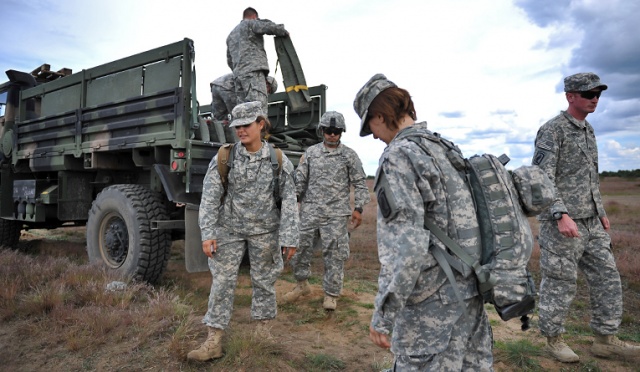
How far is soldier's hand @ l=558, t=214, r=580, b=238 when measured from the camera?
10.1ft

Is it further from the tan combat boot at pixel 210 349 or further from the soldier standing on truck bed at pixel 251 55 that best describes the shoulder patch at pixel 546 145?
the soldier standing on truck bed at pixel 251 55

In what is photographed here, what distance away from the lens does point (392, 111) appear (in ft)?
6.32

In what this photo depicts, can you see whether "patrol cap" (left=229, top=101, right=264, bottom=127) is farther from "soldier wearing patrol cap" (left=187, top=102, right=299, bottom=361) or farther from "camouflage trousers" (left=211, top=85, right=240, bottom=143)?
"camouflage trousers" (left=211, top=85, right=240, bottom=143)


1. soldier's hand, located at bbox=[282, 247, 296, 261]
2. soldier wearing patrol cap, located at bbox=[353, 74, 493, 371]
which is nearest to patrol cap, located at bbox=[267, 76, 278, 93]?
soldier's hand, located at bbox=[282, 247, 296, 261]

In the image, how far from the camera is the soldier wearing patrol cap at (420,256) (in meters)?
1.71

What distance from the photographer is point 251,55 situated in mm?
5312

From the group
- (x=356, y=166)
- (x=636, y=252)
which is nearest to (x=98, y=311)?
(x=356, y=166)

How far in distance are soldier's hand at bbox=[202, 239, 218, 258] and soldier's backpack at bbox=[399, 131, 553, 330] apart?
5.86 feet

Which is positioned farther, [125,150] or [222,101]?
[222,101]

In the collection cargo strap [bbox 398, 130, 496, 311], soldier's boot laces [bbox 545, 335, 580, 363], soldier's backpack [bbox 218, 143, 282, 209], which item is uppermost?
soldier's backpack [bbox 218, 143, 282, 209]

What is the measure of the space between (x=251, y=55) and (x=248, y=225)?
2644mm

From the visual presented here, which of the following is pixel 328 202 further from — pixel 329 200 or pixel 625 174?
pixel 625 174

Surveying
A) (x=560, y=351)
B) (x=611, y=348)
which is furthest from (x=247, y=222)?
(x=611, y=348)

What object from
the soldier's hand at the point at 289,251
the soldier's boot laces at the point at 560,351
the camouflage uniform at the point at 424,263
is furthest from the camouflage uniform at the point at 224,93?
the camouflage uniform at the point at 424,263
